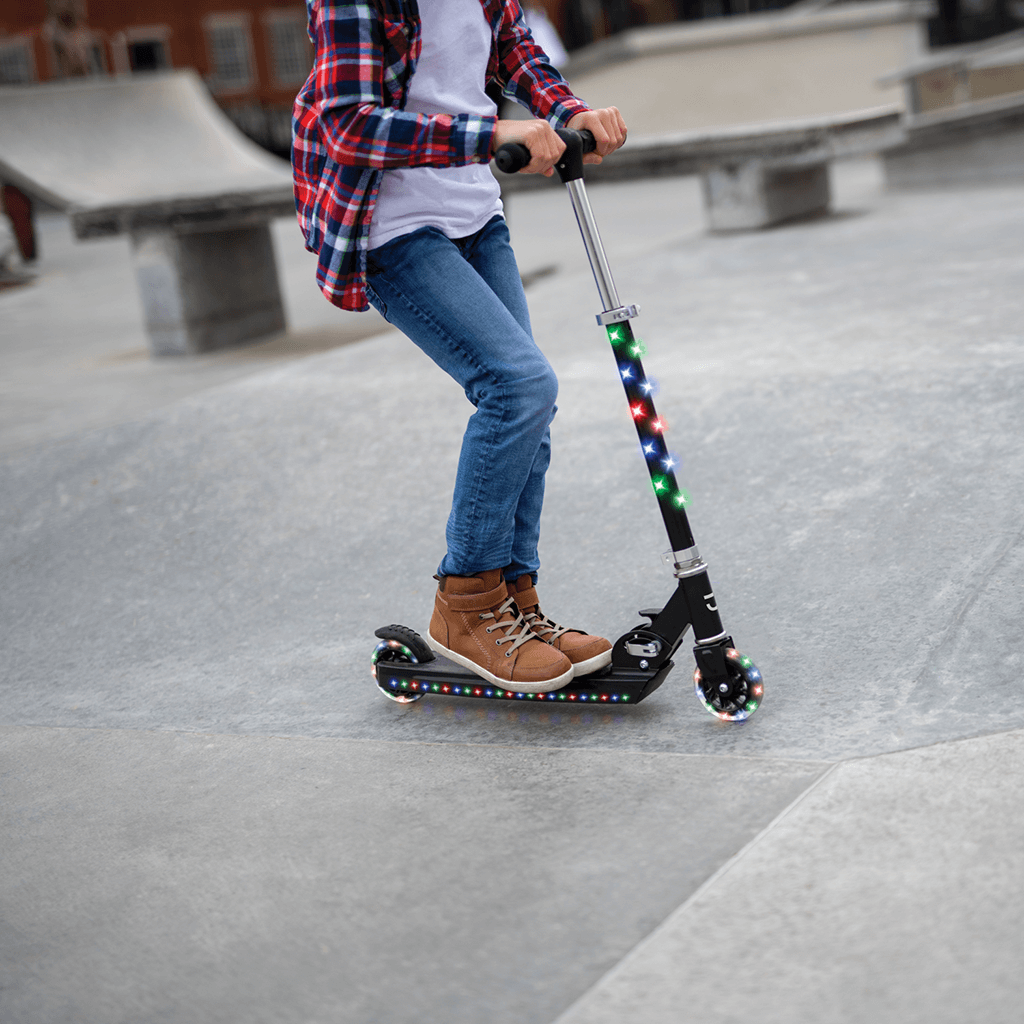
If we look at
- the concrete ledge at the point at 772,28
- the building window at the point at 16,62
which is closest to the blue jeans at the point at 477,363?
the concrete ledge at the point at 772,28

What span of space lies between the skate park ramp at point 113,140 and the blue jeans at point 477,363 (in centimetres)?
888

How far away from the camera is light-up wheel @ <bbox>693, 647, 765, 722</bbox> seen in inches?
105

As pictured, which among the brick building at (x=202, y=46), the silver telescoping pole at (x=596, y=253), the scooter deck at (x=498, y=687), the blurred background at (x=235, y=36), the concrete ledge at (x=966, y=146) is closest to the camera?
the silver telescoping pole at (x=596, y=253)

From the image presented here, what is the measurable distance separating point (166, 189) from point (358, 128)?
8.38 m

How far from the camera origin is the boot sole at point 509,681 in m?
2.82

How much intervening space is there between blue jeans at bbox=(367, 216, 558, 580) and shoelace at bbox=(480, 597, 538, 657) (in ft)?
0.38

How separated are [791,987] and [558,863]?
54 centimetres

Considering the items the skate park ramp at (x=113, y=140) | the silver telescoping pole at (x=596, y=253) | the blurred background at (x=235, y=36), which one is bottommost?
the silver telescoping pole at (x=596, y=253)

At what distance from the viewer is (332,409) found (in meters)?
5.60

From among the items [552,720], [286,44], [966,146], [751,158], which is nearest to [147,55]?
[286,44]

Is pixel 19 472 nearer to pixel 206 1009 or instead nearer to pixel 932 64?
pixel 206 1009

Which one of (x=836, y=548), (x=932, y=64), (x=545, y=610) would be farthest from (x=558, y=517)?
(x=932, y=64)

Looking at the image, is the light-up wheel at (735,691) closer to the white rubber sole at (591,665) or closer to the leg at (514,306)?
the white rubber sole at (591,665)

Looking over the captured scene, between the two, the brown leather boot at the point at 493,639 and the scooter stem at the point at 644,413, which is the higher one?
the scooter stem at the point at 644,413
